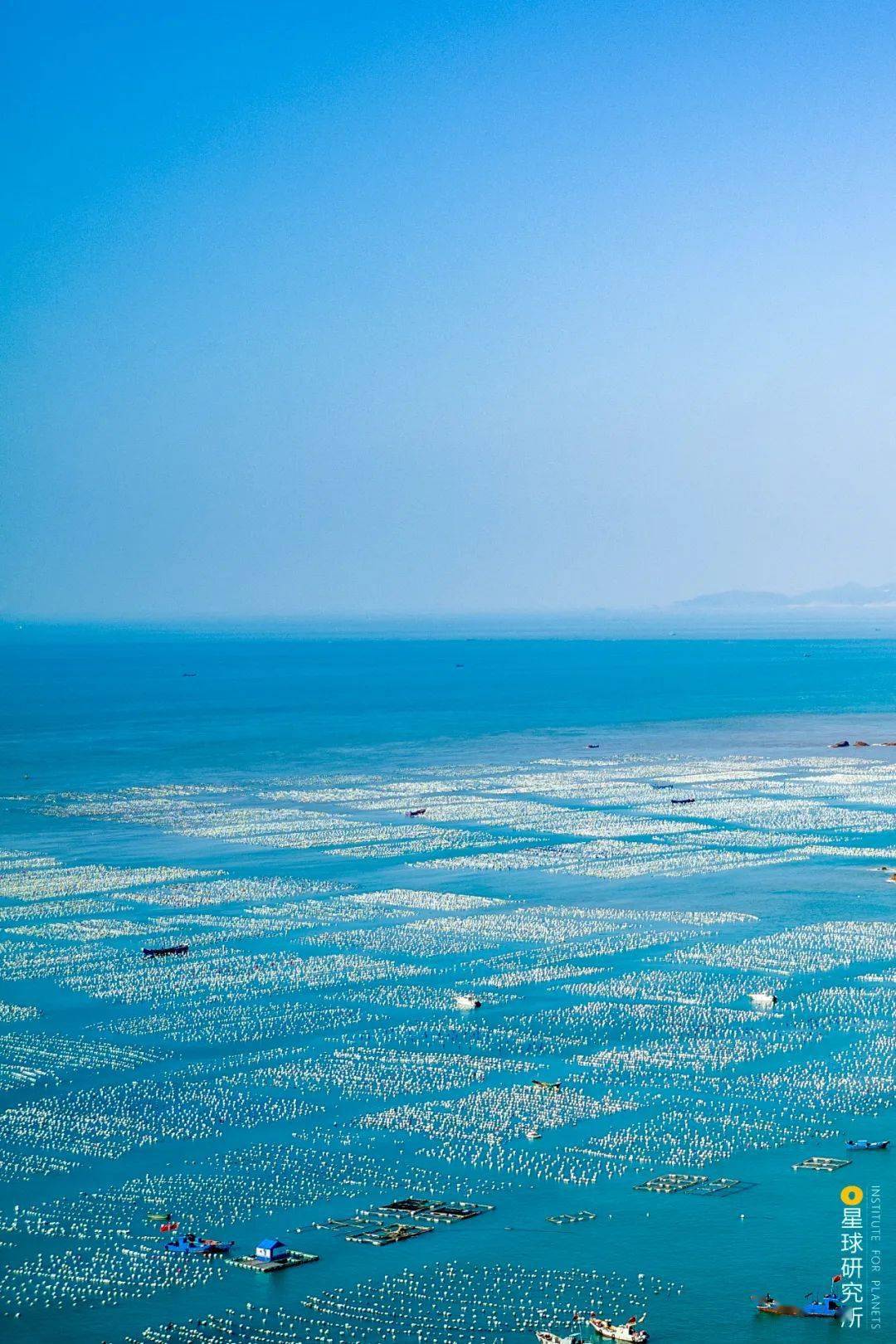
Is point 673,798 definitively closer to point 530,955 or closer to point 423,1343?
point 530,955

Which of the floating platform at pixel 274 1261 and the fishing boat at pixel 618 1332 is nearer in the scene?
the fishing boat at pixel 618 1332

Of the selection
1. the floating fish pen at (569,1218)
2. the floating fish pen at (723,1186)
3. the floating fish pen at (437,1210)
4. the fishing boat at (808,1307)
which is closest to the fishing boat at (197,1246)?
the floating fish pen at (437,1210)

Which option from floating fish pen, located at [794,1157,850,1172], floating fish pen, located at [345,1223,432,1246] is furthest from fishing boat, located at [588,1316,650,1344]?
floating fish pen, located at [794,1157,850,1172]

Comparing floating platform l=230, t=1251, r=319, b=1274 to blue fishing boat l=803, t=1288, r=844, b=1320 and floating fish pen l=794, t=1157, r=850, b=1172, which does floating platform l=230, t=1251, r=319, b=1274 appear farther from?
floating fish pen l=794, t=1157, r=850, b=1172

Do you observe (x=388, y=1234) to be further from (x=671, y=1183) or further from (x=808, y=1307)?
(x=808, y=1307)

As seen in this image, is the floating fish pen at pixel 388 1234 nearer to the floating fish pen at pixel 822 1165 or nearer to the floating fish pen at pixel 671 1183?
the floating fish pen at pixel 671 1183

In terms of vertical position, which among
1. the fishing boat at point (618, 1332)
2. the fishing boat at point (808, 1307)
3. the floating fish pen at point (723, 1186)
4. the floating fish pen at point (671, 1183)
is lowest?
the fishing boat at point (808, 1307)

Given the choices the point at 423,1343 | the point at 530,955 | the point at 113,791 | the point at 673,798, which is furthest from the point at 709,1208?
the point at 113,791
